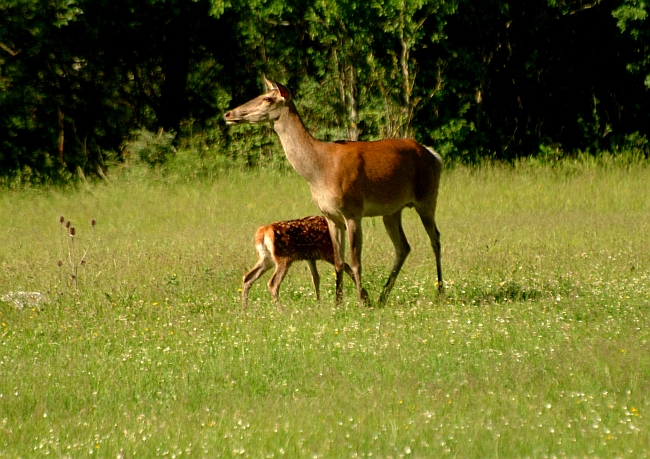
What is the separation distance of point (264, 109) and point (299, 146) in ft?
1.51

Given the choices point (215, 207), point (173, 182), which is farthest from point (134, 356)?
point (173, 182)

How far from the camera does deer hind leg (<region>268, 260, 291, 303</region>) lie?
9820mm

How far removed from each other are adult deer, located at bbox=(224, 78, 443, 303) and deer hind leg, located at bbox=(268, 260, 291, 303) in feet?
1.49

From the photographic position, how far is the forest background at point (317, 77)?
878 inches

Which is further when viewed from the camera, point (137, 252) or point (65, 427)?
point (137, 252)

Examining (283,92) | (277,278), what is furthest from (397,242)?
(283,92)

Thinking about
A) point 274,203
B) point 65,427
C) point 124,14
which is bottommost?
point 274,203

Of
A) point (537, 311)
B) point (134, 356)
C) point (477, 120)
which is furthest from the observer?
point (477, 120)

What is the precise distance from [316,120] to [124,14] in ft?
15.8

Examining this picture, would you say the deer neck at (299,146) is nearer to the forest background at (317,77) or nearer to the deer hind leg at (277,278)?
the deer hind leg at (277,278)

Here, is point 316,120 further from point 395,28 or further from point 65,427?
point 65,427

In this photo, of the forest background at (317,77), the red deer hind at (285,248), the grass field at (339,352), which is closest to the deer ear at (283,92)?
the red deer hind at (285,248)

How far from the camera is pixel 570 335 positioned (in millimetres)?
7883

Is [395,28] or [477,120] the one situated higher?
[395,28]
